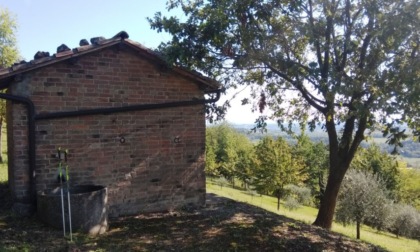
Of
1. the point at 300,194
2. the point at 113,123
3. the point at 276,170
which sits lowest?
the point at 300,194

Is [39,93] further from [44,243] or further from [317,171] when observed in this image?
[317,171]

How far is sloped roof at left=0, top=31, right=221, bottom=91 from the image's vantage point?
657 cm

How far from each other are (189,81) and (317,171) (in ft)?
146

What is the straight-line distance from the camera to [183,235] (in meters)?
6.63

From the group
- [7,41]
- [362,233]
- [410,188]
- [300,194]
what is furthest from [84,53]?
[410,188]

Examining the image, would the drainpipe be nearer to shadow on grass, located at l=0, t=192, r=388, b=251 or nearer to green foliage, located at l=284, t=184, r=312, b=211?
shadow on grass, located at l=0, t=192, r=388, b=251

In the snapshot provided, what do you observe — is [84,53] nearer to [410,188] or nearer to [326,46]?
[326,46]

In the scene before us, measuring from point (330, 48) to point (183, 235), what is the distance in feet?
18.0

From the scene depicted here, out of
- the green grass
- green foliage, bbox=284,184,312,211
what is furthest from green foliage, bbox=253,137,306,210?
green foliage, bbox=284,184,312,211

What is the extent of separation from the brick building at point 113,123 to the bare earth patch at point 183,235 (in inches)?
26.0

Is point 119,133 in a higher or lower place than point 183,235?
higher

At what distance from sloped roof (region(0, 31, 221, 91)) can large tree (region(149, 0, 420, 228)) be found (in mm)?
287

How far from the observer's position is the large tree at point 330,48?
21.4 feet

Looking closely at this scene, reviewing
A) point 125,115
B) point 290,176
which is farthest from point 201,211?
point 290,176
